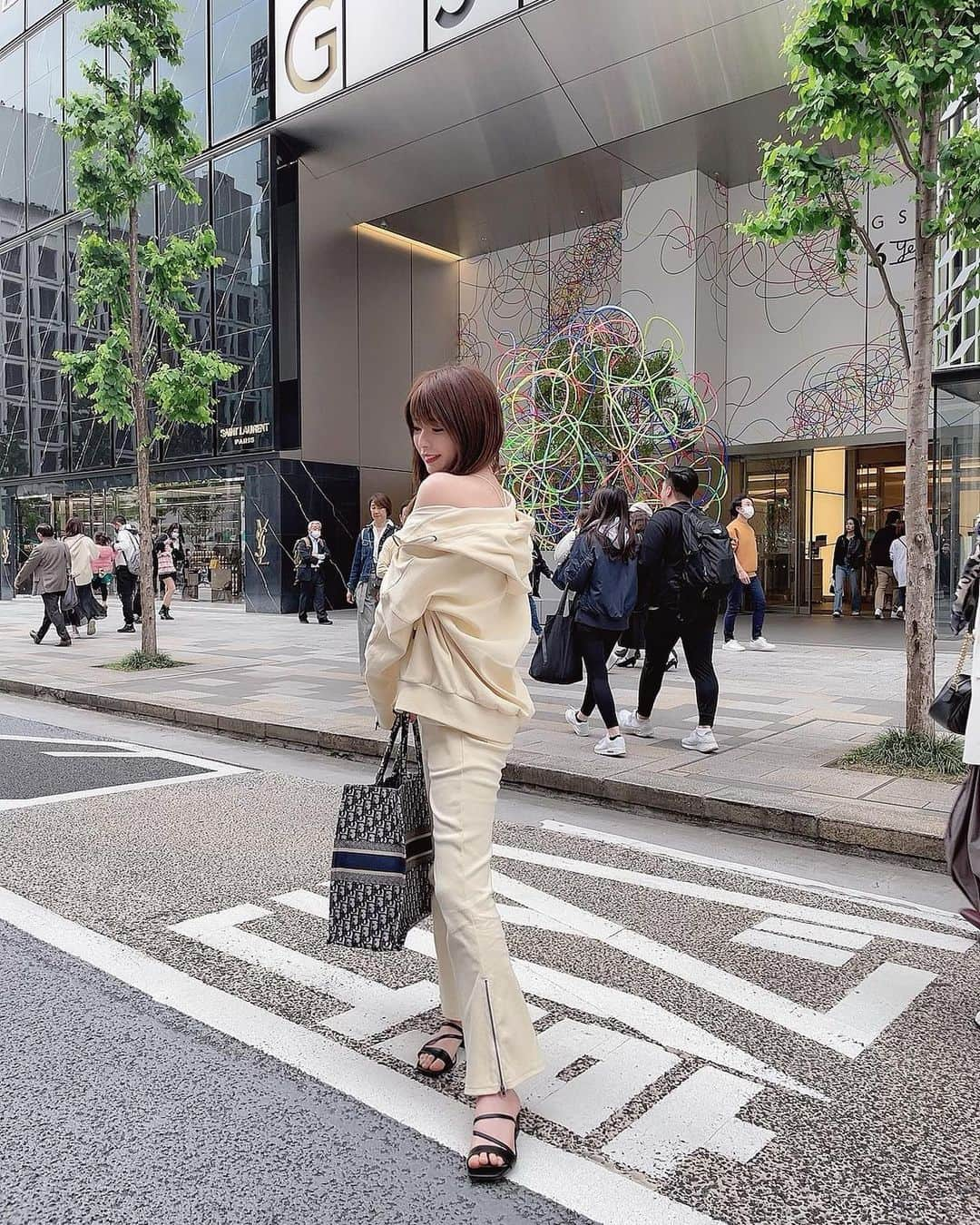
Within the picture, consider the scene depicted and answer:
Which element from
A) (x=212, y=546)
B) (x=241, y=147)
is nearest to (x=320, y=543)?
(x=212, y=546)

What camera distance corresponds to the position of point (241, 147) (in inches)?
819

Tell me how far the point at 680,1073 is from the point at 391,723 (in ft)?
4.20

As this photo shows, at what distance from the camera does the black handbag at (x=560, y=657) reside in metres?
6.86

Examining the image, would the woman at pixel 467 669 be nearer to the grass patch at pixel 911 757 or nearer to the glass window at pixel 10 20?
the grass patch at pixel 911 757

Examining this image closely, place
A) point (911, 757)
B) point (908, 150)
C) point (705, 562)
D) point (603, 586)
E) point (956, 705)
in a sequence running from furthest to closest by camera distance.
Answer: point (603, 586)
point (705, 562)
point (908, 150)
point (911, 757)
point (956, 705)

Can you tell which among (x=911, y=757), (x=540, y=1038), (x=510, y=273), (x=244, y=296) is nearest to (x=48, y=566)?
(x=244, y=296)

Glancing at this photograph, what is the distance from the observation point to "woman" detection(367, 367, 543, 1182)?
95.2 inches

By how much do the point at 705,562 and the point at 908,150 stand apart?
290 cm

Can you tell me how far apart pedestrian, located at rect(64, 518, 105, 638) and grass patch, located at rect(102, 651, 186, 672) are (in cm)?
396

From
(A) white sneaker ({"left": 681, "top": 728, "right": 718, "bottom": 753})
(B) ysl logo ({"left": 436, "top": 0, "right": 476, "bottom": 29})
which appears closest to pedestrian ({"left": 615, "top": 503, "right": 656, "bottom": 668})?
(A) white sneaker ({"left": 681, "top": 728, "right": 718, "bottom": 753})

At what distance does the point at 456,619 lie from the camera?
2.48 metres

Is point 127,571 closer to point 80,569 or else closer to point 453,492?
point 80,569

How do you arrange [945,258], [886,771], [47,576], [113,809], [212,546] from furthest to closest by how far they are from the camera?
[212,546] → [47,576] → [945,258] → [886,771] → [113,809]

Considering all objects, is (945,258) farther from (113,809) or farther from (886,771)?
(113,809)
